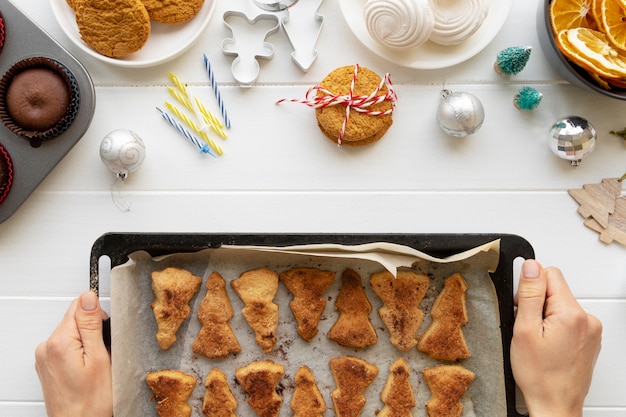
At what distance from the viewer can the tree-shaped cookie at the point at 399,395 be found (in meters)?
1.79

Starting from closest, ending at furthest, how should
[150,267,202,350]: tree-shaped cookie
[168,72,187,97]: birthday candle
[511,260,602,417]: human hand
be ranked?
[511,260,602,417]: human hand, [150,267,202,350]: tree-shaped cookie, [168,72,187,97]: birthday candle

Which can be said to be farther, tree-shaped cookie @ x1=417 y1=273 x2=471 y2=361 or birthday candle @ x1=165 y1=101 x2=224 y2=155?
birthday candle @ x1=165 y1=101 x2=224 y2=155

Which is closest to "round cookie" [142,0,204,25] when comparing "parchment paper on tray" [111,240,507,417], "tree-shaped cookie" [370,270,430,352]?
"parchment paper on tray" [111,240,507,417]

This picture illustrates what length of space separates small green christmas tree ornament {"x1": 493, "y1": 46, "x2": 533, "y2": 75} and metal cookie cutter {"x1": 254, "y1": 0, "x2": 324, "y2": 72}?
559mm

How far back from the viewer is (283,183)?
6.25 ft

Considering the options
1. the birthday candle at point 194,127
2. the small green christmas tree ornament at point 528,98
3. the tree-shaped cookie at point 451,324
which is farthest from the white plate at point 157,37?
the tree-shaped cookie at point 451,324

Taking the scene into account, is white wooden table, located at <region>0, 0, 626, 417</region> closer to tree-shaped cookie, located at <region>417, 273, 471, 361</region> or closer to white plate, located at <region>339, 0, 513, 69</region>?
white plate, located at <region>339, 0, 513, 69</region>

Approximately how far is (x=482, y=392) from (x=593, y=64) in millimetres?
1006

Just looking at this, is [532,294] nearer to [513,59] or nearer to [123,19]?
[513,59]

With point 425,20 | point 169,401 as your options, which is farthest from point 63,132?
point 425,20

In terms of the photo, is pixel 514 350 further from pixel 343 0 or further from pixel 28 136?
pixel 28 136

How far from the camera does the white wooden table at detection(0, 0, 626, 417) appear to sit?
1895 millimetres

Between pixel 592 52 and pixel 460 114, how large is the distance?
0.41 metres

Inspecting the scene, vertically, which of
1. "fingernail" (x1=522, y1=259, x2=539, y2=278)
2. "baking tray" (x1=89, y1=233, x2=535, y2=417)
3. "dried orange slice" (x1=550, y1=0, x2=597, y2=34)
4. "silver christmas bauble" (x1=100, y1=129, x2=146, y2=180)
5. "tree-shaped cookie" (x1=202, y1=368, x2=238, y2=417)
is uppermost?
"dried orange slice" (x1=550, y1=0, x2=597, y2=34)
